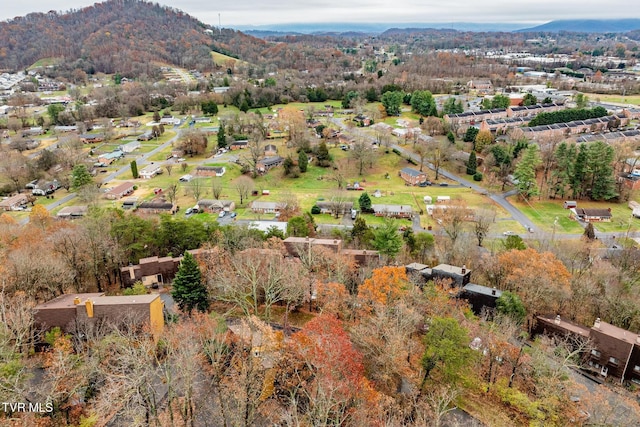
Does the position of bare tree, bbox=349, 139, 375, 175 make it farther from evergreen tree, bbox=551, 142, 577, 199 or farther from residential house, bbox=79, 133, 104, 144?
residential house, bbox=79, 133, 104, 144

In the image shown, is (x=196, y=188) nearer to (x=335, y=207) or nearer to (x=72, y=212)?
(x=72, y=212)

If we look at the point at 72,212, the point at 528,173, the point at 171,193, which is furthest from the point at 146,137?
the point at 528,173

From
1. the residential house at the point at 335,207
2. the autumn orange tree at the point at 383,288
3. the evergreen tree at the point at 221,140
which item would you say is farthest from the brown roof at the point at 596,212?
the evergreen tree at the point at 221,140

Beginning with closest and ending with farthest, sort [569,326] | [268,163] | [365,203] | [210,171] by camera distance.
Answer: [569,326], [365,203], [210,171], [268,163]

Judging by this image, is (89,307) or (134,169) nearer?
(89,307)

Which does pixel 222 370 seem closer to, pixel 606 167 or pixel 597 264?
pixel 597 264

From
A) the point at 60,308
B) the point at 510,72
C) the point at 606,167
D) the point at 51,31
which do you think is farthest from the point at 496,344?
the point at 51,31
